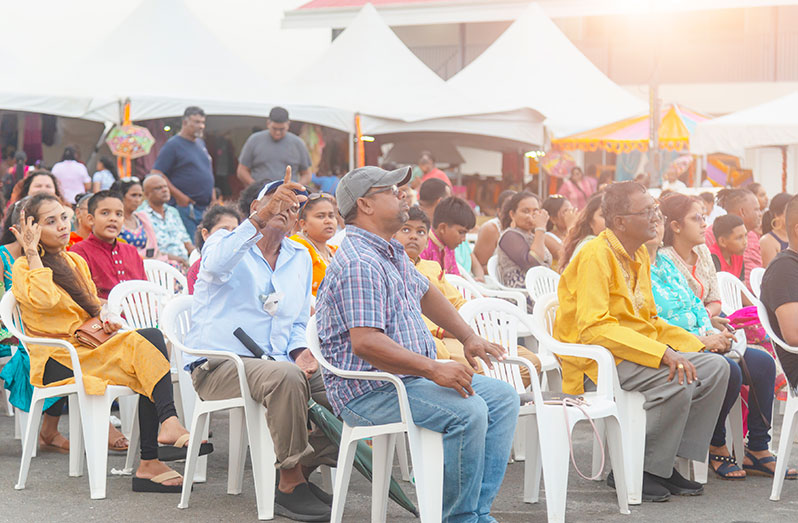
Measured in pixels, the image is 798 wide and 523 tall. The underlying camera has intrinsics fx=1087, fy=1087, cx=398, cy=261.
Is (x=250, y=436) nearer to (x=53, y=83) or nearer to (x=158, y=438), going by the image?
(x=158, y=438)

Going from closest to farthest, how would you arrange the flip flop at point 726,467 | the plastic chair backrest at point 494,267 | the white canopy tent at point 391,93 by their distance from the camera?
the flip flop at point 726,467
the plastic chair backrest at point 494,267
the white canopy tent at point 391,93

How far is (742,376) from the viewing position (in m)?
5.39

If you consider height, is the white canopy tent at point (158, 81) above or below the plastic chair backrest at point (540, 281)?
above

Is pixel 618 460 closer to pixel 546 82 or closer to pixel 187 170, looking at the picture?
pixel 187 170

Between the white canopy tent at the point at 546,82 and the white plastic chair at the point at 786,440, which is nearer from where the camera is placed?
the white plastic chair at the point at 786,440

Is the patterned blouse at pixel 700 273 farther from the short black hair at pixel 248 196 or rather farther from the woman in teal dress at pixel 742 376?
the short black hair at pixel 248 196

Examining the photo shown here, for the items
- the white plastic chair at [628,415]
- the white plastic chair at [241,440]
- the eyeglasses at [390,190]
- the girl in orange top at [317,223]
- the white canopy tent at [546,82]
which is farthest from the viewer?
the white canopy tent at [546,82]

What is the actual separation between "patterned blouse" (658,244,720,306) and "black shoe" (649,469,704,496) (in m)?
1.18

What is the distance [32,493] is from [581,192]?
14898 mm

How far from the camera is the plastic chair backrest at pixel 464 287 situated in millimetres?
6525

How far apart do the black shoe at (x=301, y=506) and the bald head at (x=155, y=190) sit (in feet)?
15.3

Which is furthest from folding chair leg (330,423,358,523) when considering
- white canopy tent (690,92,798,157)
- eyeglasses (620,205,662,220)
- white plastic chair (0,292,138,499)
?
white canopy tent (690,92,798,157)

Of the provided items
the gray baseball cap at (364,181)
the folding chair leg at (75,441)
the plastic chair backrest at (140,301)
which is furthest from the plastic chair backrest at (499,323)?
the folding chair leg at (75,441)

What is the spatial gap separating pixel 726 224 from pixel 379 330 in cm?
416
